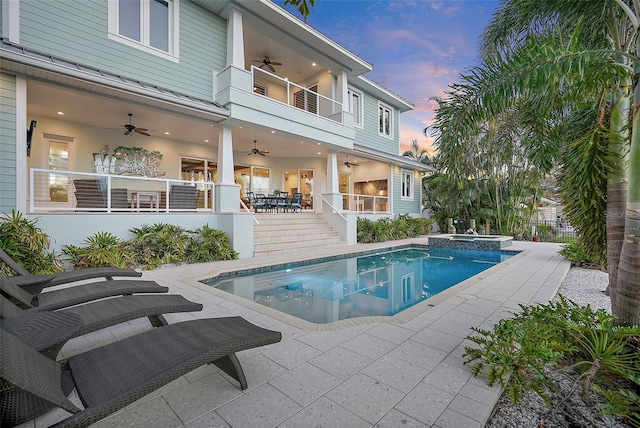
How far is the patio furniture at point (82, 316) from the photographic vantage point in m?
1.98

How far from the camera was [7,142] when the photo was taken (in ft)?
20.0

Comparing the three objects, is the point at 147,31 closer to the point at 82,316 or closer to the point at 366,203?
the point at 82,316

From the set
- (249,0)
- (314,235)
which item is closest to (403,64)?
(249,0)

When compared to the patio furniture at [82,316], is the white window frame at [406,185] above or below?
above

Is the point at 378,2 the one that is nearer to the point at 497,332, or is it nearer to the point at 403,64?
the point at 403,64

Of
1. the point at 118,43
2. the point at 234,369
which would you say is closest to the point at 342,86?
the point at 118,43

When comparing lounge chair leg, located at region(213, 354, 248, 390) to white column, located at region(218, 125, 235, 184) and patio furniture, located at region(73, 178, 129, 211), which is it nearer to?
patio furniture, located at region(73, 178, 129, 211)

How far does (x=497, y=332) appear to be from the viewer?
2783 millimetres

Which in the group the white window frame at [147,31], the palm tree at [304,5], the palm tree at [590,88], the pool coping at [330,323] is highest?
the white window frame at [147,31]

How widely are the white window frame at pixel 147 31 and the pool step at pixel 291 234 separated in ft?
19.8

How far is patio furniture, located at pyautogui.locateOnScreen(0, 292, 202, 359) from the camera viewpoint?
6.51 feet

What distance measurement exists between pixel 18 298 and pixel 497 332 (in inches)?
182

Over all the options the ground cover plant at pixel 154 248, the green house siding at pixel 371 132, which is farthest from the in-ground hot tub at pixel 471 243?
the ground cover plant at pixel 154 248

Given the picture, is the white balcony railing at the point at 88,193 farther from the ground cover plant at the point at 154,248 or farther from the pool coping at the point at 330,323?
the pool coping at the point at 330,323
